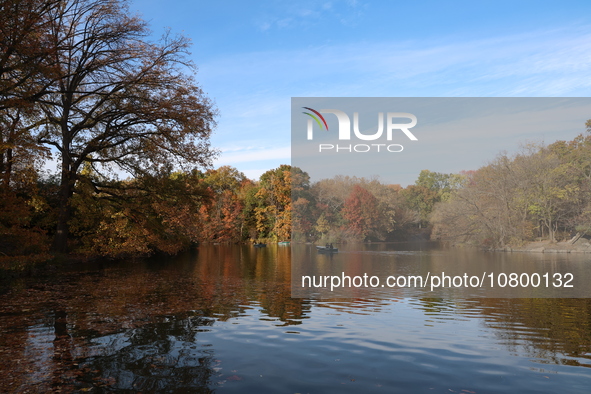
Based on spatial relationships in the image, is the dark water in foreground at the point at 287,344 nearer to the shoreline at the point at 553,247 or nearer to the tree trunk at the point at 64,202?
the tree trunk at the point at 64,202

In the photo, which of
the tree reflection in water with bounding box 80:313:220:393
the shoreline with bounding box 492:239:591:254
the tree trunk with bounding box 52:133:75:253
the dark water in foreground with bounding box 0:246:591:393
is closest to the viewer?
the tree reflection in water with bounding box 80:313:220:393

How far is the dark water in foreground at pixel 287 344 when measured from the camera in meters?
7.05

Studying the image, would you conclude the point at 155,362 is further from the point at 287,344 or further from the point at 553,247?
the point at 553,247

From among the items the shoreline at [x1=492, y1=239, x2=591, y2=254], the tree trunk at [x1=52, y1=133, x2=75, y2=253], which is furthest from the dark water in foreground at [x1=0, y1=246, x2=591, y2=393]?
the shoreline at [x1=492, y1=239, x2=591, y2=254]

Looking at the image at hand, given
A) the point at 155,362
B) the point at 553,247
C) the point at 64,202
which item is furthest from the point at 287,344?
the point at 553,247

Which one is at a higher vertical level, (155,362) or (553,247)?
(553,247)

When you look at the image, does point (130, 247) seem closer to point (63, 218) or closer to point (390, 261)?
point (63, 218)

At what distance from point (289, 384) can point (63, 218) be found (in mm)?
26596

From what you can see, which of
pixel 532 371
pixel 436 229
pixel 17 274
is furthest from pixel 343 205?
pixel 532 371

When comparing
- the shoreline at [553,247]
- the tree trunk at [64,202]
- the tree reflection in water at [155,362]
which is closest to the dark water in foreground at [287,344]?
the tree reflection in water at [155,362]

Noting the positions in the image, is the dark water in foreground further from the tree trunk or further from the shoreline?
the shoreline

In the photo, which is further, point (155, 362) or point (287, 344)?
point (287, 344)

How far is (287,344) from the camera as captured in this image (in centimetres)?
957

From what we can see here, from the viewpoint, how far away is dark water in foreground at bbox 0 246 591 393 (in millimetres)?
7055
